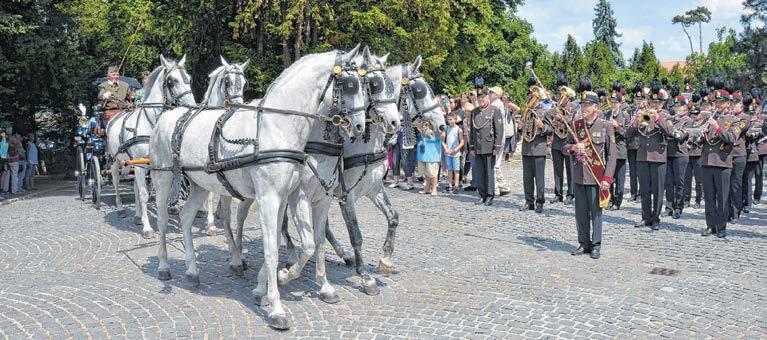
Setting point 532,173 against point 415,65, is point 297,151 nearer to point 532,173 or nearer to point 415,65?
point 415,65

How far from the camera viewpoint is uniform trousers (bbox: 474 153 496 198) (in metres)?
14.6

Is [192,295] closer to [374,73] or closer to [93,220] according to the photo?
[374,73]

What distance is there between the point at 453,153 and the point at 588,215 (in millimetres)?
7351

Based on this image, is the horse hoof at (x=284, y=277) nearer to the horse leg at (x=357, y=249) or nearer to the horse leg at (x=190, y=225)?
the horse leg at (x=357, y=249)

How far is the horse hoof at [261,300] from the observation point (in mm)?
6789

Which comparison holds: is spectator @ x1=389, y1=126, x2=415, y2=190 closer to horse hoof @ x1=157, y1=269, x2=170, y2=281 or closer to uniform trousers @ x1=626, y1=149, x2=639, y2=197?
uniform trousers @ x1=626, y1=149, x2=639, y2=197

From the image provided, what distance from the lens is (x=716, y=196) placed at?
10.9 metres

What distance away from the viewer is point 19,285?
796 centimetres

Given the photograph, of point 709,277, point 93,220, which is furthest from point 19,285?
point 709,277

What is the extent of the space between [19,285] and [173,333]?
9.28 ft

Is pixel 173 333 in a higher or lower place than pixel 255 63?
lower

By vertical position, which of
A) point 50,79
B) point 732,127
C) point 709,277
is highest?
point 50,79

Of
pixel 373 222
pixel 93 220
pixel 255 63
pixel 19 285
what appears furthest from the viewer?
pixel 255 63

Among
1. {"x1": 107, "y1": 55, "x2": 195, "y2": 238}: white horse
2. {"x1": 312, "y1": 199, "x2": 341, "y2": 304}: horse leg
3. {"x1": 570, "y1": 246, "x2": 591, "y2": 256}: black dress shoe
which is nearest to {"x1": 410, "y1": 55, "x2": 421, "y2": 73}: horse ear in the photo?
{"x1": 312, "y1": 199, "x2": 341, "y2": 304}: horse leg
